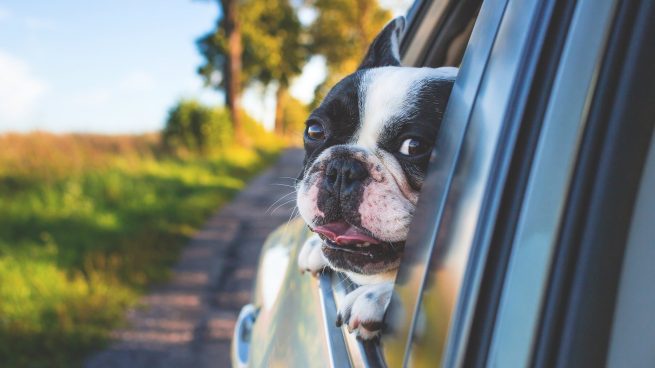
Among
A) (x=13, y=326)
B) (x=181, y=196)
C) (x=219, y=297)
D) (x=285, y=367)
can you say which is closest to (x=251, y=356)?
(x=285, y=367)

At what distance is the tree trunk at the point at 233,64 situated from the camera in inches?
742

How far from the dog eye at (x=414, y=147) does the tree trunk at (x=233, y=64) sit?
723 inches

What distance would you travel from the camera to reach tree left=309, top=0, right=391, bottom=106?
1019 inches

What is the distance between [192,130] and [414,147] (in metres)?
15.7

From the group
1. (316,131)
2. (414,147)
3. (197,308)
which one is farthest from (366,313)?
(197,308)

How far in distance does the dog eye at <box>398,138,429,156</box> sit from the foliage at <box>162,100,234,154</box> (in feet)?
49.6

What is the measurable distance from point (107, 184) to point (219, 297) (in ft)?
14.3

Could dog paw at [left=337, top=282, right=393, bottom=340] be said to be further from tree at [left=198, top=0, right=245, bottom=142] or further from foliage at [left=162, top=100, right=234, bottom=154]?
tree at [left=198, top=0, right=245, bottom=142]

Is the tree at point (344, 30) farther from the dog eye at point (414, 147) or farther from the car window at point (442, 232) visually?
the car window at point (442, 232)

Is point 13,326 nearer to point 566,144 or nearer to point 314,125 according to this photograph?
point 314,125

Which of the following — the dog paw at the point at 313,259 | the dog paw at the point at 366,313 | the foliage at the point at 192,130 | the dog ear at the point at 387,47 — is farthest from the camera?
the foliage at the point at 192,130

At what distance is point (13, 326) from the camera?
402 cm

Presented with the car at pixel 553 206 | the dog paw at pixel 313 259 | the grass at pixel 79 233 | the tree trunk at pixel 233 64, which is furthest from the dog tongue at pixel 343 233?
the tree trunk at pixel 233 64

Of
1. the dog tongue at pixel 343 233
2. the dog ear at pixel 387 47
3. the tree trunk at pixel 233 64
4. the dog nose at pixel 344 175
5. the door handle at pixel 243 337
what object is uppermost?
the tree trunk at pixel 233 64
